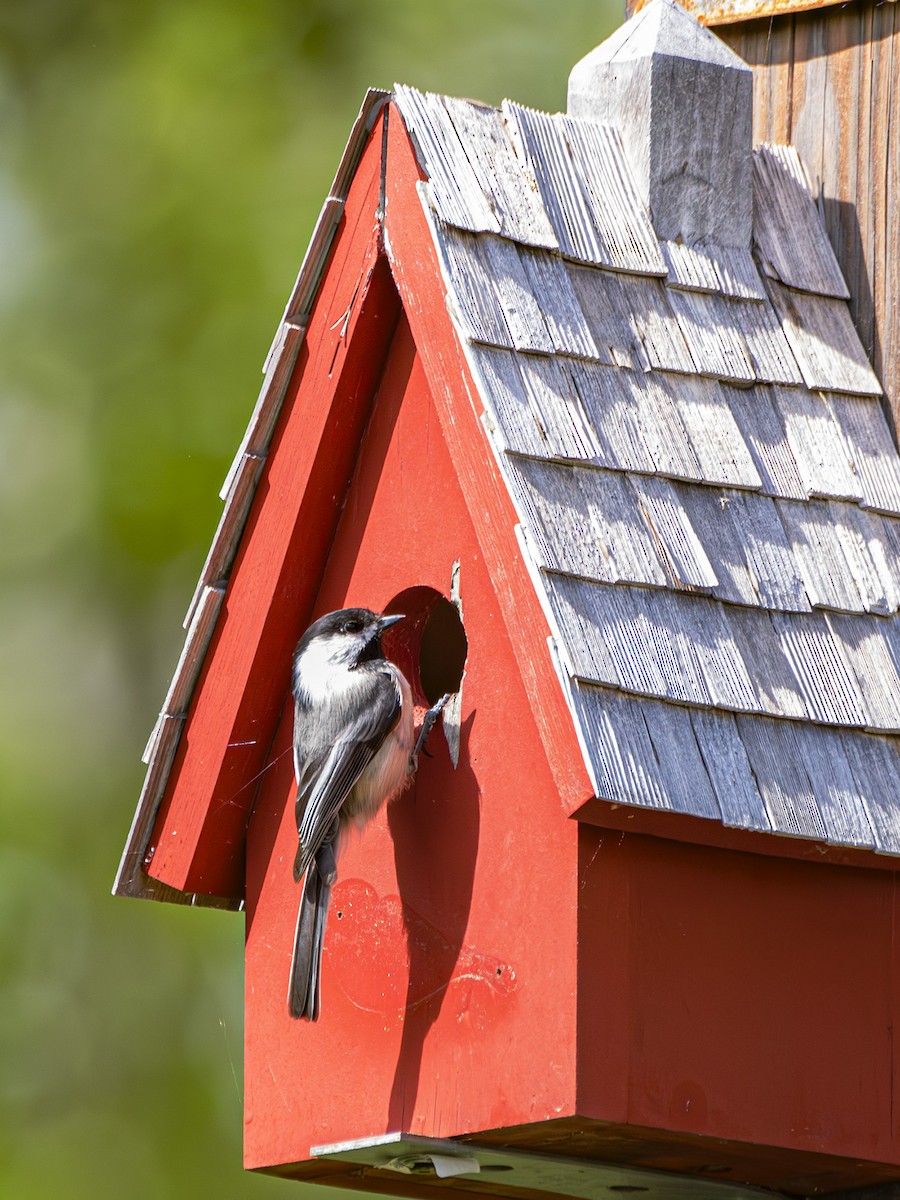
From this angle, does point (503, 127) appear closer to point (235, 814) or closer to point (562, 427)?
point (562, 427)

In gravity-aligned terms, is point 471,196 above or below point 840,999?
above

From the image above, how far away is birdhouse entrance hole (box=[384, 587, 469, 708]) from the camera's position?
5.66 metres

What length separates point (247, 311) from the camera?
10445 mm

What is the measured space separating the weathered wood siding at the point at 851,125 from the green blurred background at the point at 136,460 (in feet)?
13.8

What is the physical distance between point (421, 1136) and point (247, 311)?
19.6 ft

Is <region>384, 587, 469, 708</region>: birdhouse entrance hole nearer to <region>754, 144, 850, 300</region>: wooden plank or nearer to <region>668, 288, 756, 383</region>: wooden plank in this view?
<region>668, 288, 756, 383</region>: wooden plank

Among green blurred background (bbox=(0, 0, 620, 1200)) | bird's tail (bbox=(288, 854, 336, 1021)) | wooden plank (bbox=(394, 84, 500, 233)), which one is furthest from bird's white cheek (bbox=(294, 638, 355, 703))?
green blurred background (bbox=(0, 0, 620, 1200))

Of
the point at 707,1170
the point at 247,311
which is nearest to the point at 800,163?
the point at 707,1170

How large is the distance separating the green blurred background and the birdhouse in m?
4.36

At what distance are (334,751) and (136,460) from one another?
528 centimetres

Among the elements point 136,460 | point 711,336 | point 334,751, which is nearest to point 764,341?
point 711,336

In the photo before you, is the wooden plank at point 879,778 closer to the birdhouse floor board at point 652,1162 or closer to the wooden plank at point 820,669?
the wooden plank at point 820,669

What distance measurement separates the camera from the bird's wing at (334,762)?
5359 mm

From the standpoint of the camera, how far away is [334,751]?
5426mm
